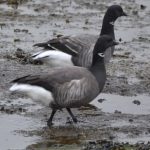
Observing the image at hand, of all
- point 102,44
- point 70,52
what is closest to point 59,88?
point 102,44

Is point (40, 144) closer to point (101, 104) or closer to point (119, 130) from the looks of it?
point (119, 130)

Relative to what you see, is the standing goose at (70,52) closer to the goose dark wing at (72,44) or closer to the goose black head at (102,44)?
the goose dark wing at (72,44)

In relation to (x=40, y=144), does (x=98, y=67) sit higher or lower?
higher

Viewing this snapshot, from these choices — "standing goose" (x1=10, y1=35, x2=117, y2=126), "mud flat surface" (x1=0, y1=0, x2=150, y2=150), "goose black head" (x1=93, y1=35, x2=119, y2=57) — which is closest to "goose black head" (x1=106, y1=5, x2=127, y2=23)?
"mud flat surface" (x1=0, y1=0, x2=150, y2=150)

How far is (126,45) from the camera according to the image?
53.7 feet

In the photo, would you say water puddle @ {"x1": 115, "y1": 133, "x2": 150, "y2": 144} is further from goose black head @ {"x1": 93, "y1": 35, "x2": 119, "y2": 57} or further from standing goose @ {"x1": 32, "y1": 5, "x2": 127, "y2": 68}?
standing goose @ {"x1": 32, "y1": 5, "x2": 127, "y2": 68}

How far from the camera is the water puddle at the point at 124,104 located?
446 inches

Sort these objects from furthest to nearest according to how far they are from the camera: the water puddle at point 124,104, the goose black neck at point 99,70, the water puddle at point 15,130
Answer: the water puddle at point 124,104
the goose black neck at point 99,70
the water puddle at point 15,130

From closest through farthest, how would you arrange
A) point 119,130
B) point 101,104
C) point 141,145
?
point 141,145 → point 119,130 → point 101,104

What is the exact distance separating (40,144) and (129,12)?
1103 cm

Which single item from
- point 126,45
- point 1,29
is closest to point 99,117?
point 126,45

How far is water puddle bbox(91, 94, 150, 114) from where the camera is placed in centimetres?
1132

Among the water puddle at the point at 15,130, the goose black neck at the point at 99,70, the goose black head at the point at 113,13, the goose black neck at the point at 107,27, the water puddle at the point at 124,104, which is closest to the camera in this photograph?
the water puddle at the point at 15,130

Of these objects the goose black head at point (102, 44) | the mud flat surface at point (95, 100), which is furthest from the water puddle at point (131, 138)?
the goose black head at point (102, 44)
